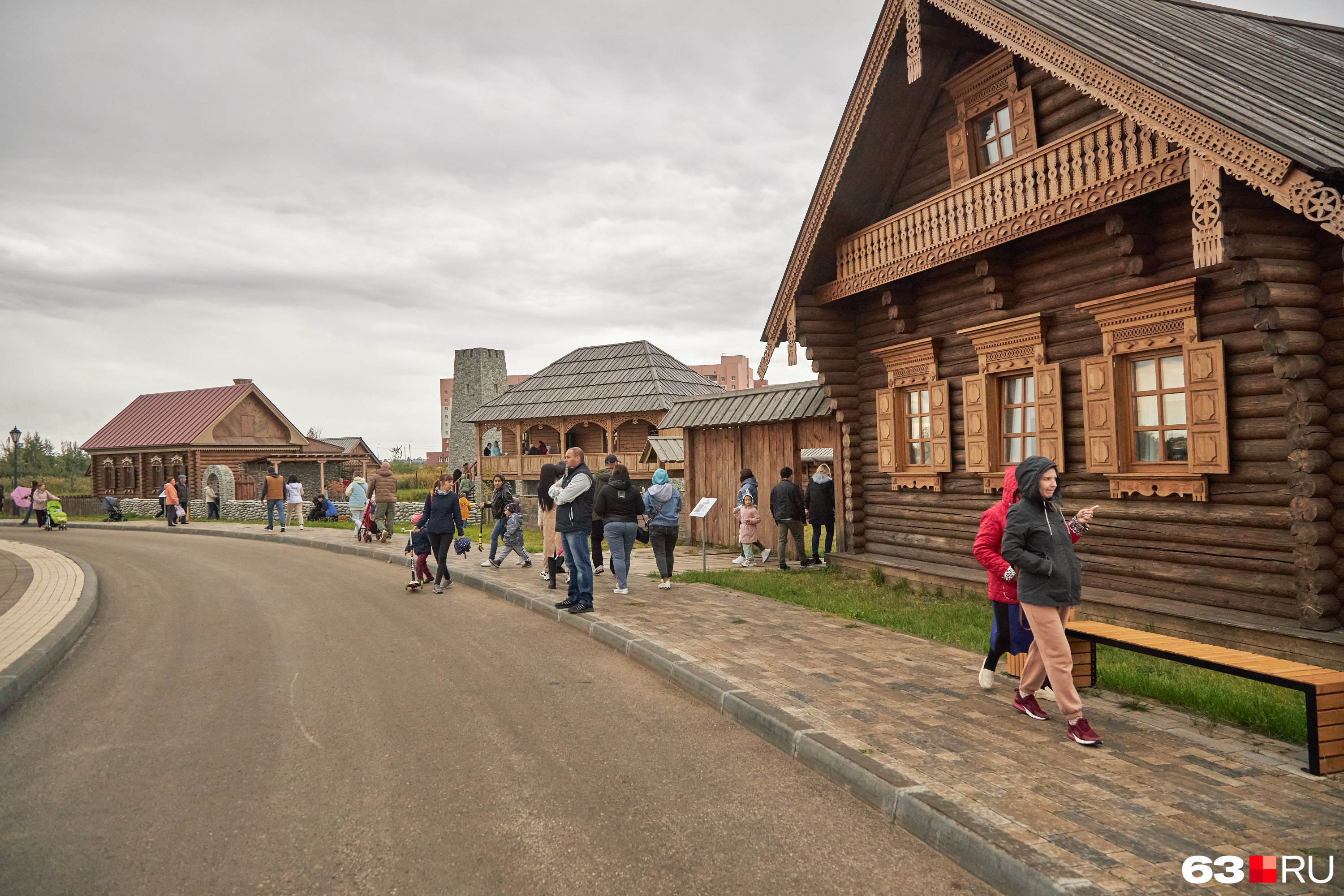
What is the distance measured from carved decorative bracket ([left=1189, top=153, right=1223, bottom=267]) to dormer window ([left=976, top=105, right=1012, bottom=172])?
3.92 metres

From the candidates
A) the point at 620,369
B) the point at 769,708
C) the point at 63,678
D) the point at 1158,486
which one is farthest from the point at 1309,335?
the point at 620,369

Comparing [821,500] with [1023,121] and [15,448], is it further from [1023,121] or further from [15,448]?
[15,448]

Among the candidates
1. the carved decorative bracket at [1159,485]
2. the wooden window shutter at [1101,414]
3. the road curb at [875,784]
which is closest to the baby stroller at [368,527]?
the road curb at [875,784]

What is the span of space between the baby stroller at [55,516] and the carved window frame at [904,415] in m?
29.8

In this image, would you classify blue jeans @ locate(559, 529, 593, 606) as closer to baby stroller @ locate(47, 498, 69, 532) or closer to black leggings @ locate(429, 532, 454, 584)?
black leggings @ locate(429, 532, 454, 584)

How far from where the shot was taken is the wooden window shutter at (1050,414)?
10.1 meters

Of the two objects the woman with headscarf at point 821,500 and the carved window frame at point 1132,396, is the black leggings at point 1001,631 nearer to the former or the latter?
Answer: the carved window frame at point 1132,396

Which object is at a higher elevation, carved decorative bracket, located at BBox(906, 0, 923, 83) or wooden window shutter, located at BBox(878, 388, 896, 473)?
carved decorative bracket, located at BBox(906, 0, 923, 83)

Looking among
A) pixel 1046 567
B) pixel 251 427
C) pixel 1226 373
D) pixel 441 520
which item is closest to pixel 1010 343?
pixel 1226 373

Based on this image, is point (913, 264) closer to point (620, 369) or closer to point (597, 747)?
point (597, 747)

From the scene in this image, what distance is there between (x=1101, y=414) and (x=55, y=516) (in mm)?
33680

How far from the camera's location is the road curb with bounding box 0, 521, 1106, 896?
12.3 ft

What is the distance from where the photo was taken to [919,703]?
20.3ft

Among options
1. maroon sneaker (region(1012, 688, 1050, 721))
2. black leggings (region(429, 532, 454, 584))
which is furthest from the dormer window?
black leggings (region(429, 532, 454, 584))
